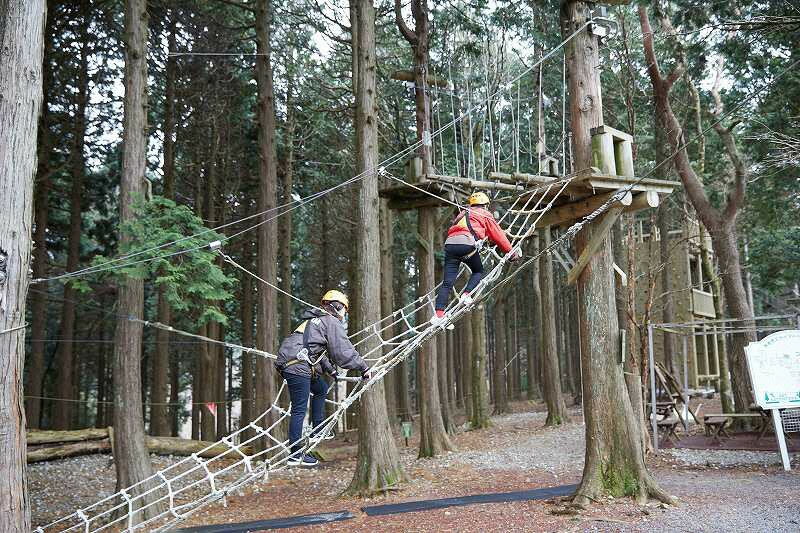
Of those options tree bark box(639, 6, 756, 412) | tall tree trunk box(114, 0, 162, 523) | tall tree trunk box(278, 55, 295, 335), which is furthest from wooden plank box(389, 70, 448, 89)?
tall tree trunk box(114, 0, 162, 523)

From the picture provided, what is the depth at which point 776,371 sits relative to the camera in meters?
9.52

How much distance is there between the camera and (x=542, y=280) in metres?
15.2

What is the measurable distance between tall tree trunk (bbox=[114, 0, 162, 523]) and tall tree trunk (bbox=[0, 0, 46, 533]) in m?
3.45

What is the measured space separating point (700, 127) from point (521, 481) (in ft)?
28.7

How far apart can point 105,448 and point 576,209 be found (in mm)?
10941

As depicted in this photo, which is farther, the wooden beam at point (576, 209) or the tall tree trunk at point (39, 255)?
the tall tree trunk at point (39, 255)

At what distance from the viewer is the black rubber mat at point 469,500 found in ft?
26.2

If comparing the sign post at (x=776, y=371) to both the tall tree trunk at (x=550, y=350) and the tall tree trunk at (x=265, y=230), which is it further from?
the tall tree trunk at (x=265, y=230)

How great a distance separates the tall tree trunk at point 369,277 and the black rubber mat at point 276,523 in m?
1.07

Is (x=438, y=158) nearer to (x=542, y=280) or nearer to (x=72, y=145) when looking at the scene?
(x=542, y=280)

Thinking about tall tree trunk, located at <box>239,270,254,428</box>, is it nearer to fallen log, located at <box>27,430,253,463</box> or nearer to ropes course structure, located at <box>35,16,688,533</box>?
fallen log, located at <box>27,430,253,463</box>

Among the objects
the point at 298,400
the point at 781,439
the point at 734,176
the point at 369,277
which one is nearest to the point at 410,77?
the point at 369,277

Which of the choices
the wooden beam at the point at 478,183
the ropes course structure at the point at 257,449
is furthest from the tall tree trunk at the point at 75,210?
the wooden beam at the point at 478,183

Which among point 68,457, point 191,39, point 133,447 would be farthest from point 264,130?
point 68,457
